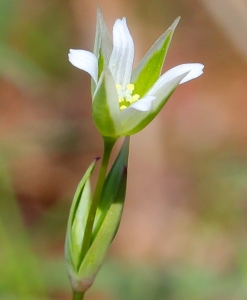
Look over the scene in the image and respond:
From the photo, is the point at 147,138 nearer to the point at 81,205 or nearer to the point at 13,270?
the point at 13,270

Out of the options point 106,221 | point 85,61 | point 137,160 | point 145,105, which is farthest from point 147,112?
point 137,160

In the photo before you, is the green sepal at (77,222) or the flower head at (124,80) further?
the green sepal at (77,222)

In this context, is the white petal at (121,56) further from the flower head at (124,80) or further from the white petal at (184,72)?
the white petal at (184,72)

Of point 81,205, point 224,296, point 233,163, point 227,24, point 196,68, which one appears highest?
point 227,24

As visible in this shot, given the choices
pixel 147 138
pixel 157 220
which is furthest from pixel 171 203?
pixel 147 138

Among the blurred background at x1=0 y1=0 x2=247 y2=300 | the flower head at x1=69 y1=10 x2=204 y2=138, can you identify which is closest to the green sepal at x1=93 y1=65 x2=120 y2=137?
the flower head at x1=69 y1=10 x2=204 y2=138

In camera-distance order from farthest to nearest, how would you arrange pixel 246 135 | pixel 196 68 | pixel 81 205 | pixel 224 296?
pixel 246 135 < pixel 224 296 < pixel 81 205 < pixel 196 68

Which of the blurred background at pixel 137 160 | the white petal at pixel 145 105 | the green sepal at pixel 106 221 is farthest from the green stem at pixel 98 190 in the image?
the blurred background at pixel 137 160

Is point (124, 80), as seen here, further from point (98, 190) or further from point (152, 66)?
point (98, 190)
